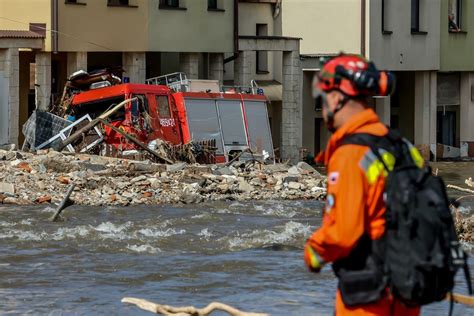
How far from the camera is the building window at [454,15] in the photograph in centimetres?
4972

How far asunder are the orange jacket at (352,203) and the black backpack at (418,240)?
60 millimetres

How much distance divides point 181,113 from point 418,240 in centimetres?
2900

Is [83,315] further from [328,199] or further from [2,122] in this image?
[2,122]

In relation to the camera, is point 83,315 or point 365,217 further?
point 83,315

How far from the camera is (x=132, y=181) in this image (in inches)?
1141

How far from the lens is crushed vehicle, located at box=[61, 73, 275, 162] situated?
3353cm

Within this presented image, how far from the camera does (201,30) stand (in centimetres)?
4081

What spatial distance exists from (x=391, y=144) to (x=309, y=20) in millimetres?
39524

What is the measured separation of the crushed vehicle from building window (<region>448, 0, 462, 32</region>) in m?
13.7

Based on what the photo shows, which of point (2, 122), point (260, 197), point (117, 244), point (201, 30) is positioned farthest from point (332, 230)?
point (201, 30)

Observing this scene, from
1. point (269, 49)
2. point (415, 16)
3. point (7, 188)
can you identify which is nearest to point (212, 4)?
point (269, 49)

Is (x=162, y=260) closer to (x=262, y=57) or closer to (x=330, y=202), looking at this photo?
(x=330, y=202)

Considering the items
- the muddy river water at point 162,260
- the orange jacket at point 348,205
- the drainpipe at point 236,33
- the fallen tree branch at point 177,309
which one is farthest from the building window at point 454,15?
the orange jacket at point 348,205

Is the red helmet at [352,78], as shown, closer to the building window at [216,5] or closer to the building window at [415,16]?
the building window at [216,5]
